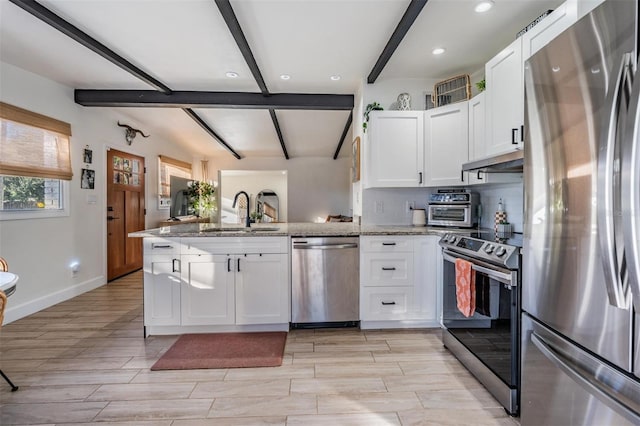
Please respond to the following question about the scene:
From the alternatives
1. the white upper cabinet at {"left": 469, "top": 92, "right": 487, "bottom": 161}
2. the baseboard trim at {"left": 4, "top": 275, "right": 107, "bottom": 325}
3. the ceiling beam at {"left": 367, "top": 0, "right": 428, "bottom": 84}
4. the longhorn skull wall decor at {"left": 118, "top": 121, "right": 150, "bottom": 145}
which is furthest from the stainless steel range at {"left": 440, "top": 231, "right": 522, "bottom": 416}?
the longhorn skull wall decor at {"left": 118, "top": 121, "right": 150, "bottom": 145}

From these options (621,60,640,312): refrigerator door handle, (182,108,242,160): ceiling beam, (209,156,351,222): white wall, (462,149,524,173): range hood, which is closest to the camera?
(621,60,640,312): refrigerator door handle

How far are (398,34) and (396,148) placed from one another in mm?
1054

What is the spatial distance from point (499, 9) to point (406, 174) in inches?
59.2

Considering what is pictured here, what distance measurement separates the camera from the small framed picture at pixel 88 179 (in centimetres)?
→ 396

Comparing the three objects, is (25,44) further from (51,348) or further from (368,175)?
(368,175)

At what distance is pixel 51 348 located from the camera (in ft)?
8.03

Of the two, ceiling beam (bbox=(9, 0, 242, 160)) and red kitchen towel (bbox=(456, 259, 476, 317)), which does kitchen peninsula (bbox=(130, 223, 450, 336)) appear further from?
ceiling beam (bbox=(9, 0, 242, 160))

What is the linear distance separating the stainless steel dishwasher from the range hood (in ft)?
3.83

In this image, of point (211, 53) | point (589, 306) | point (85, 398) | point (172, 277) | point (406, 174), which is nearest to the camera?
point (589, 306)

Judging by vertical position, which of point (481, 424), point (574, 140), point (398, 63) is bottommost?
point (481, 424)

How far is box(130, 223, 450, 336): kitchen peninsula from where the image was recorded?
263cm

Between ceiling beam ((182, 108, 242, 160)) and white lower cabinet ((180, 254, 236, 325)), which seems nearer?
white lower cabinet ((180, 254, 236, 325))

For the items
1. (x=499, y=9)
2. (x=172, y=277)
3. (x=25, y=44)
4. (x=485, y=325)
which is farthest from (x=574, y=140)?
(x=25, y=44)

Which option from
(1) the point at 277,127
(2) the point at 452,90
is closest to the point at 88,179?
(1) the point at 277,127
